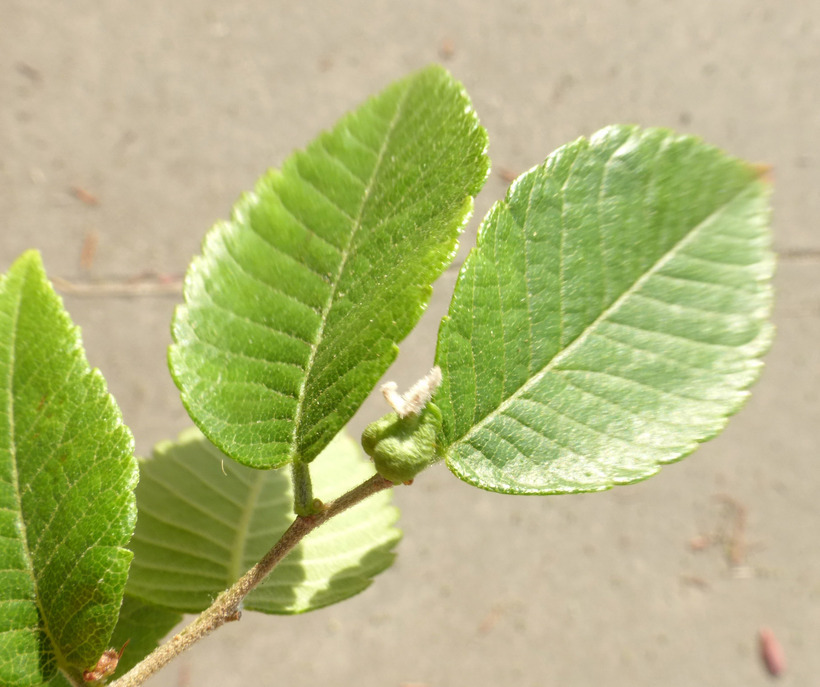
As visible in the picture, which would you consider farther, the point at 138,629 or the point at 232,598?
the point at 138,629

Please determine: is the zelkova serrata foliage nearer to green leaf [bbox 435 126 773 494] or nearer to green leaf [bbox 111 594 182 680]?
green leaf [bbox 435 126 773 494]

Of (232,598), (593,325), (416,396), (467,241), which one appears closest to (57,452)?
(232,598)

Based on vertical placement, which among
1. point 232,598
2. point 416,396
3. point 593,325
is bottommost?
point 232,598

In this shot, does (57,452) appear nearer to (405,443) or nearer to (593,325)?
(405,443)

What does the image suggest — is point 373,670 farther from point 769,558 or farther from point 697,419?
point 697,419

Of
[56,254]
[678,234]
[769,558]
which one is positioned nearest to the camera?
[678,234]

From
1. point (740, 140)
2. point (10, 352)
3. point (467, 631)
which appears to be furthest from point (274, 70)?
point (10, 352)
